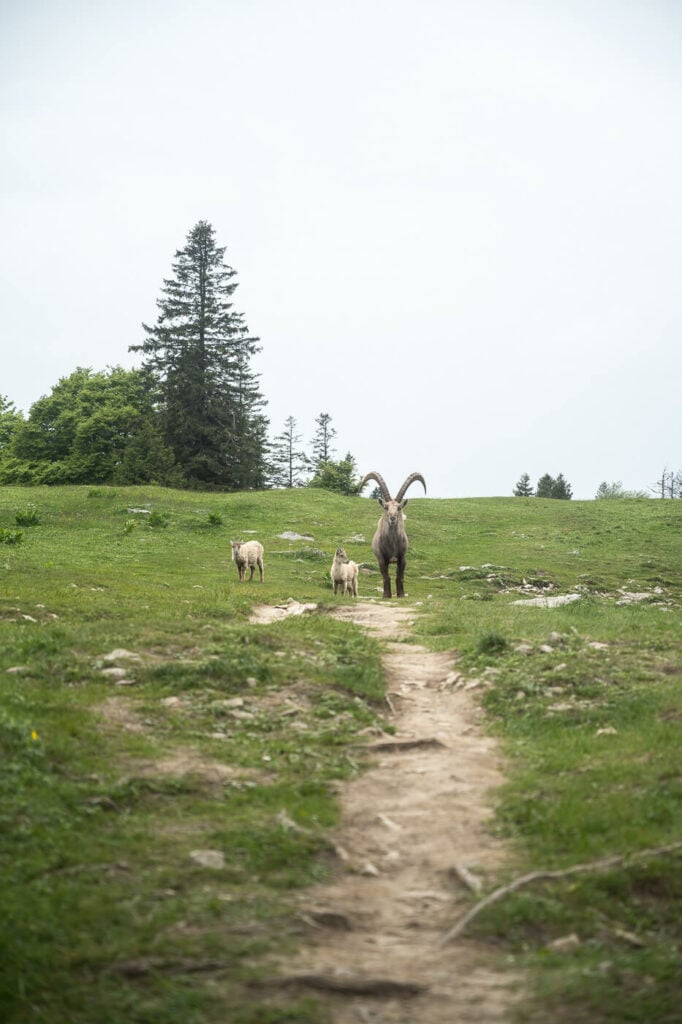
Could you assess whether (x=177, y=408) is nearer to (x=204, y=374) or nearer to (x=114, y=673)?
(x=204, y=374)

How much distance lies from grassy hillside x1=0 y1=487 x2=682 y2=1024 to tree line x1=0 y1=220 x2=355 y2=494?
176ft

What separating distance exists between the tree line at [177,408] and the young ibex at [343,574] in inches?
1754

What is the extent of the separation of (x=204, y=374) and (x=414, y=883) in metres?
72.7

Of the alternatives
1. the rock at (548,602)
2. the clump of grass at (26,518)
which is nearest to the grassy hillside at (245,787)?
the rock at (548,602)

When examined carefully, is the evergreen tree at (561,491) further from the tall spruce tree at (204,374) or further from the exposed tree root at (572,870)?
the exposed tree root at (572,870)

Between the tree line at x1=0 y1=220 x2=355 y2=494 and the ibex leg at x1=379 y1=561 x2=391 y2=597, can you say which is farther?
the tree line at x1=0 y1=220 x2=355 y2=494

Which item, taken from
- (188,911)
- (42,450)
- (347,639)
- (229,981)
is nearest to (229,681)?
(347,639)

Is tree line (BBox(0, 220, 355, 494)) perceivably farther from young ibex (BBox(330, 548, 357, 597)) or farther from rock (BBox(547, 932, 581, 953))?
rock (BBox(547, 932, 581, 953))

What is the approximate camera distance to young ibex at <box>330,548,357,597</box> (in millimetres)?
26844

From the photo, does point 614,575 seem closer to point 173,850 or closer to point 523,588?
point 523,588

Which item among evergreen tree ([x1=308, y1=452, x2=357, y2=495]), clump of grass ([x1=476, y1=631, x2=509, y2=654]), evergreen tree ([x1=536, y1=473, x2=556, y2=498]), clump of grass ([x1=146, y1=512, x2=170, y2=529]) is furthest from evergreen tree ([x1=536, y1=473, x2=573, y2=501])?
clump of grass ([x1=476, y1=631, x2=509, y2=654])

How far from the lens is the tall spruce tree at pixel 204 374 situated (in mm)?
76938

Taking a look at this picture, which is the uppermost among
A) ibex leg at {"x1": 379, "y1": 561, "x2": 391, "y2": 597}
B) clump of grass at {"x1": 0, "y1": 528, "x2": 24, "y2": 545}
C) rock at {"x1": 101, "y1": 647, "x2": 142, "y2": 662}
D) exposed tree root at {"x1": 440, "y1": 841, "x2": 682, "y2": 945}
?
clump of grass at {"x1": 0, "y1": 528, "x2": 24, "y2": 545}

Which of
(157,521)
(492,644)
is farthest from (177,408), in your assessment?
(492,644)
